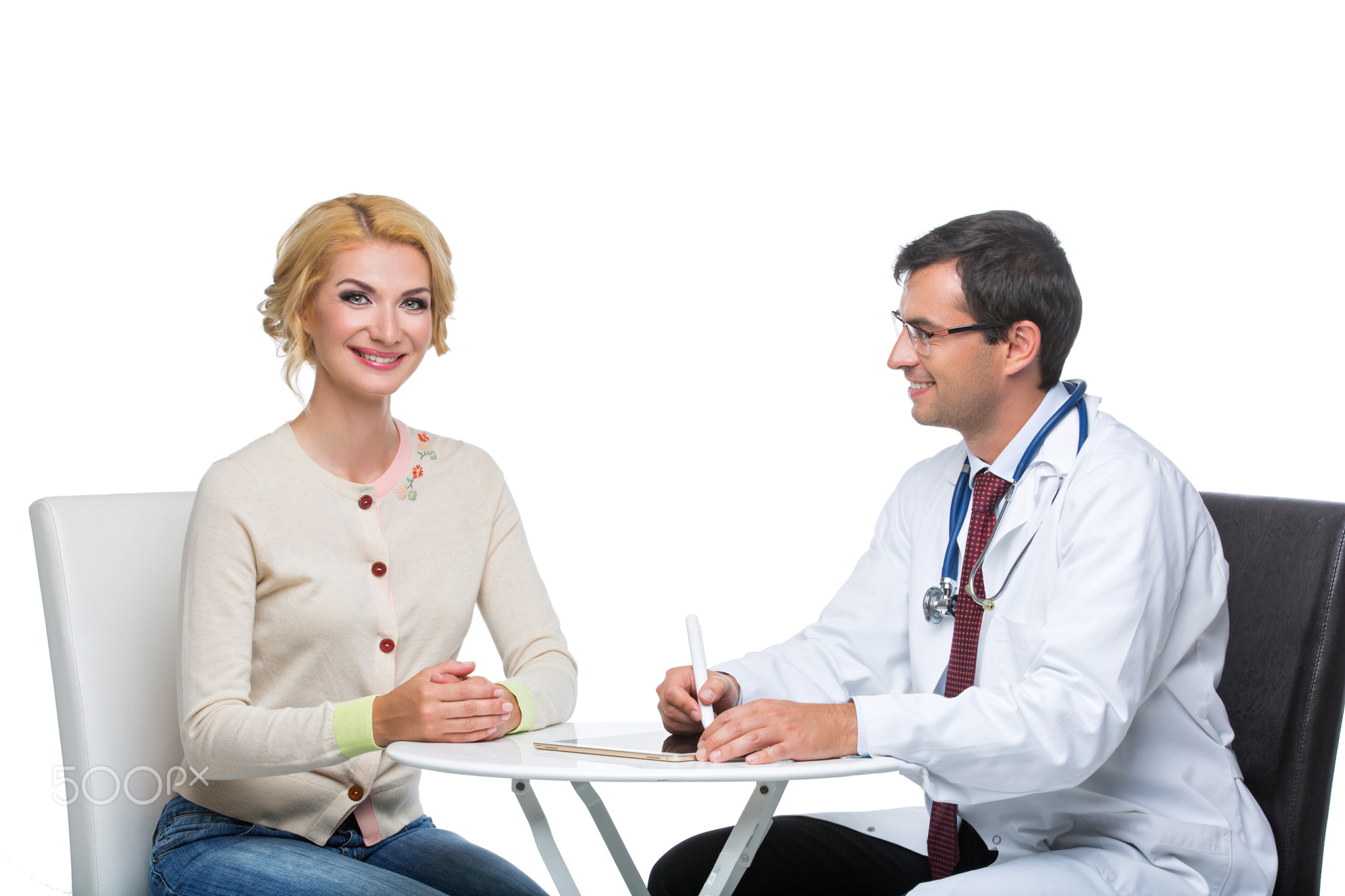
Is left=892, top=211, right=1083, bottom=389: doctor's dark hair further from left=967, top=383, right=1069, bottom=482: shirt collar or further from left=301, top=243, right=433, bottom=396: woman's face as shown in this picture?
left=301, top=243, right=433, bottom=396: woman's face

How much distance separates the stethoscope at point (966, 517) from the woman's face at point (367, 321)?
A: 4.14ft

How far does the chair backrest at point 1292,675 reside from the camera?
7.96 feet

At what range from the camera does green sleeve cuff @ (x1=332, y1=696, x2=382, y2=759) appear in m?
2.17

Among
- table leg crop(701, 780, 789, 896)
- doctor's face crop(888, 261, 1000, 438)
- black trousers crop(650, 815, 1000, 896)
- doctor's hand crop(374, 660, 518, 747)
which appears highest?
doctor's face crop(888, 261, 1000, 438)

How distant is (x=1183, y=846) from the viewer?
89.8 inches

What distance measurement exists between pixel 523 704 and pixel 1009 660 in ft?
3.27

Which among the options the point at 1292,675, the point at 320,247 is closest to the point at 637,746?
the point at 320,247

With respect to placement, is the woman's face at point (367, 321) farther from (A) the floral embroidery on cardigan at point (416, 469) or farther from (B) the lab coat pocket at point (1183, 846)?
(B) the lab coat pocket at point (1183, 846)

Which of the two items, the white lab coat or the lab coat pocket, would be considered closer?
the white lab coat

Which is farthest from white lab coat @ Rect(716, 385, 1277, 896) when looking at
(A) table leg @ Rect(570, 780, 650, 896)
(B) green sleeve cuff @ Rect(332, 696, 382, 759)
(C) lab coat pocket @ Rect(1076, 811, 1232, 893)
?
(B) green sleeve cuff @ Rect(332, 696, 382, 759)

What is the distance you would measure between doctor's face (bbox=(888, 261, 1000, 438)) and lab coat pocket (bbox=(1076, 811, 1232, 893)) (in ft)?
2.90

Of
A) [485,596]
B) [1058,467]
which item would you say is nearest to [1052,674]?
[1058,467]

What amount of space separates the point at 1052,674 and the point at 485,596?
1.25 meters

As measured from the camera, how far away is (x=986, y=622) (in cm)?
252
